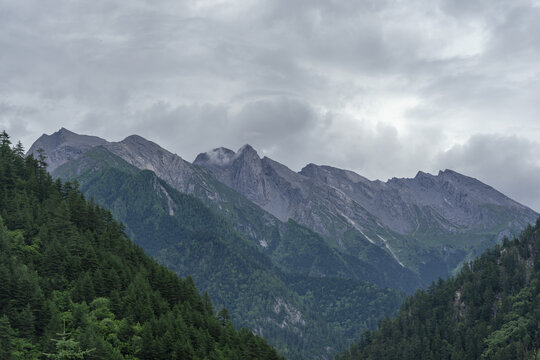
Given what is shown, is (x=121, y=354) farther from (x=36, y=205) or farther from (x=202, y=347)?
(x=36, y=205)

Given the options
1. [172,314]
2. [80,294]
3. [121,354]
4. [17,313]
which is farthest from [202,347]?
[17,313]

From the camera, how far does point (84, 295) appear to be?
356 feet

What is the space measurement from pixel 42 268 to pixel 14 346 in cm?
2837

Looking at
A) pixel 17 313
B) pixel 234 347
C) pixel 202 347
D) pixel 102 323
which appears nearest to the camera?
pixel 17 313

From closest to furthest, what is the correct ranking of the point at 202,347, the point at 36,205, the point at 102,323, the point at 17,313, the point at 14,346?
1. the point at 14,346
2. the point at 17,313
3. the point at 102,323
4. the point at 202,347
5. the point at 36,205

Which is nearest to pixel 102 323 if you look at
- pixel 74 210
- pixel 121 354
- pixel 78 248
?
pixel 121 354

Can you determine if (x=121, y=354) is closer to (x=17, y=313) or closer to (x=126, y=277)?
(x=17, y=313)

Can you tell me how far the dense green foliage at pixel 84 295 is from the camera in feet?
301

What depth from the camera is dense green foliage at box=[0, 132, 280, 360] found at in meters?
91.7

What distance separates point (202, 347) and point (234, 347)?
14.3 meters

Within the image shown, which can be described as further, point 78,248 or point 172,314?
point 78,248

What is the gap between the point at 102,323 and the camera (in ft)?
325

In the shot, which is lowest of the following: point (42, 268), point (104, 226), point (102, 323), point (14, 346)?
point (14, 346)

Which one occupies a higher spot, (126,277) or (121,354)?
(126,277)
